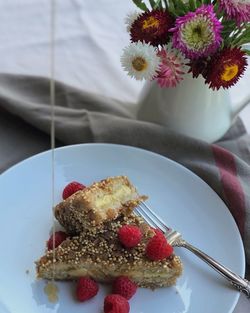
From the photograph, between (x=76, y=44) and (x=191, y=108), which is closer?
(x=191, y=108)

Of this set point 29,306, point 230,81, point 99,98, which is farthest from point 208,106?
point 29,306

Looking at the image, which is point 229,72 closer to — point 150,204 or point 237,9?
point 237,9

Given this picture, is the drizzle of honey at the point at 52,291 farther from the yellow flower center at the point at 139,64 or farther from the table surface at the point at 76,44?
the table surface at the point at 76,44

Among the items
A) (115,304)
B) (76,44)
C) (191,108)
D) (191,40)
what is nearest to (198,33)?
(191,40)

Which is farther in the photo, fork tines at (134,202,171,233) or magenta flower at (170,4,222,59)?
fork tines at (134,202,171,233)

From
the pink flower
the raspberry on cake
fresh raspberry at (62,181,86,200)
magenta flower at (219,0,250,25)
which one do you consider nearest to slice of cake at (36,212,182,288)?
the raspberry on cake

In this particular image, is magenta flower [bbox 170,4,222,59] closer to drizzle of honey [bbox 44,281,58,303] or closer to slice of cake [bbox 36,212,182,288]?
slice of cake [bbox 36,212,182,288]

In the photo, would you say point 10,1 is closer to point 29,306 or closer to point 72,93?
point 72,93
